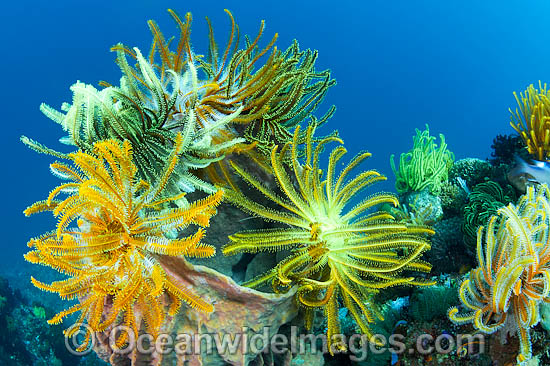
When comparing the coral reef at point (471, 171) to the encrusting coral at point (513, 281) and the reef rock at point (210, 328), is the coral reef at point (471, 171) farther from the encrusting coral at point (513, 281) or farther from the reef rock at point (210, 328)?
the reef rock at point (210, 328)

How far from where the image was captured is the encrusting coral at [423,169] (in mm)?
7137

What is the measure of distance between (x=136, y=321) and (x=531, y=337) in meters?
3.57

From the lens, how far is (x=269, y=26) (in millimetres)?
105562

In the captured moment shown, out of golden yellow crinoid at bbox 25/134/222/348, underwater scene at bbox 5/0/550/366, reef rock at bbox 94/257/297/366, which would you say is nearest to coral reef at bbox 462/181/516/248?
underwater scene at bbox 5/0/550/366

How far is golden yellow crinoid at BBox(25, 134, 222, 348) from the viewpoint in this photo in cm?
229

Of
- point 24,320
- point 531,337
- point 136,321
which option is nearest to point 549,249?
point 531,337

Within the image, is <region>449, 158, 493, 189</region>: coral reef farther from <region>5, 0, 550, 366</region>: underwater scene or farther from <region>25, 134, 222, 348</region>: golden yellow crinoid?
<region>25, 134, 222, 348</region>: golden yellow crinoid

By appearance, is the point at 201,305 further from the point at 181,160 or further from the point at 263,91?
the point at 263,91

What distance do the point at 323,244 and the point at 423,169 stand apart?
4.73 m

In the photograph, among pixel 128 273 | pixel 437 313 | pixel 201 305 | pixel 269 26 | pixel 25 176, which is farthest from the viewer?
pixel 269 26

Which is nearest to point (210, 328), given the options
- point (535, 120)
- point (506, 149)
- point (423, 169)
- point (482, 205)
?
point (482, 205)

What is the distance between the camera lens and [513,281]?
3.06 metres

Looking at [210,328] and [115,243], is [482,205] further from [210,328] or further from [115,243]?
[115,243]

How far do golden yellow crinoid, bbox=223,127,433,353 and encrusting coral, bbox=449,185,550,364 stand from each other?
1.85ft
